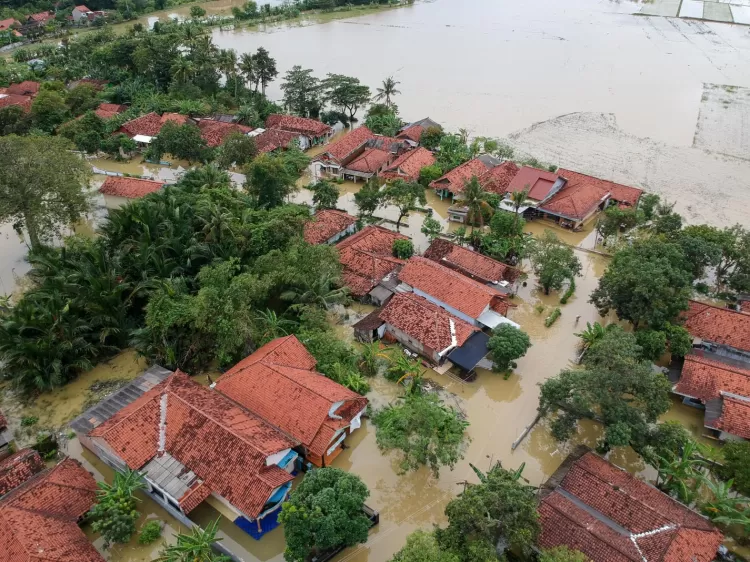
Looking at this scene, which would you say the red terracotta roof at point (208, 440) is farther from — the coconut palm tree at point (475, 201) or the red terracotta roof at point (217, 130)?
the red terracotta roof at point (217, 130)

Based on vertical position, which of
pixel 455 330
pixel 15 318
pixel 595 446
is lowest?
pixel 595 446

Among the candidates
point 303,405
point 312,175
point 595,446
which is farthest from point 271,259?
point 312,175

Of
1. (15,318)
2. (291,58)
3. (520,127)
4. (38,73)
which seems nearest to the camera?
(15,318)

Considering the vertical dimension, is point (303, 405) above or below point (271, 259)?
below

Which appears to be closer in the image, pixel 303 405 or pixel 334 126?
pixel 303 405

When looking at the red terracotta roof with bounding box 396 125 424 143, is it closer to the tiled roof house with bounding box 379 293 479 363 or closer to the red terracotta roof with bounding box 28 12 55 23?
the tiled roof house with bounding box 379 293 479 363

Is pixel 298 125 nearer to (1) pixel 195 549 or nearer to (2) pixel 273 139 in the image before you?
(2) pixel 273 139

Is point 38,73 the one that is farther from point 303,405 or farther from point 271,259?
point 303,405
